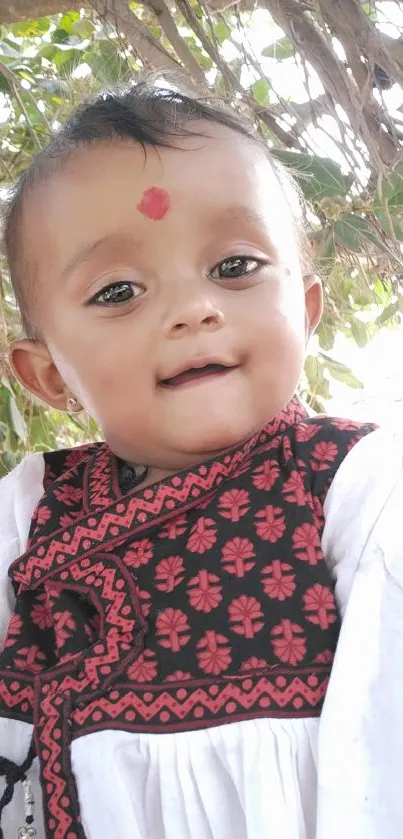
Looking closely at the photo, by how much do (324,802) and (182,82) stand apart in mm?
855

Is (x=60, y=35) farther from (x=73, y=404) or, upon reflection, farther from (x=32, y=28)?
(x=73, y=404)

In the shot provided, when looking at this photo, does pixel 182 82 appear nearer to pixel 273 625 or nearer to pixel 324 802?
pixel 273 625

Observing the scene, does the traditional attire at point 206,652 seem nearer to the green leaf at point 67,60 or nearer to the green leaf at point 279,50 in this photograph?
the green leaf at point 279,50

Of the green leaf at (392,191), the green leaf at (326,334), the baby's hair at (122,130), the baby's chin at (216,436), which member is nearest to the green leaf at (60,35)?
the baby's hair at (122,130)

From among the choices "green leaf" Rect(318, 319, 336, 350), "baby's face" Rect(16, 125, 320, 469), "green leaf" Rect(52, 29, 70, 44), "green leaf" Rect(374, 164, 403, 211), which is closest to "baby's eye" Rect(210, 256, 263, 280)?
"baby's face" Rect(16, 125, 320, 469)

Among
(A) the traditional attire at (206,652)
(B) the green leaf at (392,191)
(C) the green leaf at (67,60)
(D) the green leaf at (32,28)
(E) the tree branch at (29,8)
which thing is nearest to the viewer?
(A) the traditional attire at (206,652)

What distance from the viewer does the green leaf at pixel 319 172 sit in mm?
1028

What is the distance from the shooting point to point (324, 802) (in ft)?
2.04

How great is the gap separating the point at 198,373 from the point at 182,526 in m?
0.16

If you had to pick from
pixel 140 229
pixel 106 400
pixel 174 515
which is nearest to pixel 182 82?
pixel 140 229

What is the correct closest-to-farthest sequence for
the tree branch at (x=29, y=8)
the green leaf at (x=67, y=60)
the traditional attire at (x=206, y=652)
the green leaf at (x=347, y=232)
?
the traditional attire at (x=206, y=652)
the green leaf at (x=347, y=232)
the tree branch at (x=29, y=8)
the green leaf at (x=67, y=60)

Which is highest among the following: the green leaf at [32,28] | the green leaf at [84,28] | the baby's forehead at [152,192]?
the green leaf at [32,28]

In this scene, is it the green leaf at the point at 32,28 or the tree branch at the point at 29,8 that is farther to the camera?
the green leaf at the point at 32,28

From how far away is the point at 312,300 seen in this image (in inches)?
39.3
